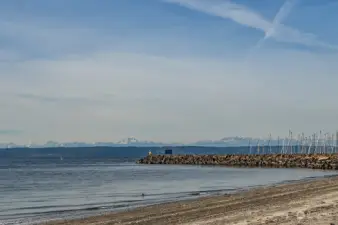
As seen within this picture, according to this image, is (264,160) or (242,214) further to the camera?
(264,160)

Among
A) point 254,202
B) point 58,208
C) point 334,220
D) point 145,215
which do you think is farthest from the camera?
point 58,208

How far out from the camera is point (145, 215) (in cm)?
2122

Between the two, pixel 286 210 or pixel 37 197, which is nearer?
pixel 286 210

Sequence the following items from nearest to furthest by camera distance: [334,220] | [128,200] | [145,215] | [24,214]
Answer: [334,220], [145,215], [24,214], [128,200]

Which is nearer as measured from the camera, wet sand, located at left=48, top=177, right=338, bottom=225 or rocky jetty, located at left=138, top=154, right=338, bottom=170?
wet sand, located at left=48, top=177, right=338, bottom=225

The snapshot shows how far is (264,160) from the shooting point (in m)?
91.9

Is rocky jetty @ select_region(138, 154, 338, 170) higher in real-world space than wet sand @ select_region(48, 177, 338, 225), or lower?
higher

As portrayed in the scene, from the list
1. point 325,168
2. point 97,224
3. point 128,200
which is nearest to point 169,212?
point 97,224

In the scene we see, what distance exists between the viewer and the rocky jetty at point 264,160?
7789 centimetres

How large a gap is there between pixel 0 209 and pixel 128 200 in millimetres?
6833

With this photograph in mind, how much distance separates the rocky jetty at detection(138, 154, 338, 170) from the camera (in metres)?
77.9

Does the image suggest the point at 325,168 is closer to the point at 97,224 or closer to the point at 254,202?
the point at 254,202

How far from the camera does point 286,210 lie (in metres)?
19.5

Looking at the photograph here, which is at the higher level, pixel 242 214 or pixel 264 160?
pixel 264 160
